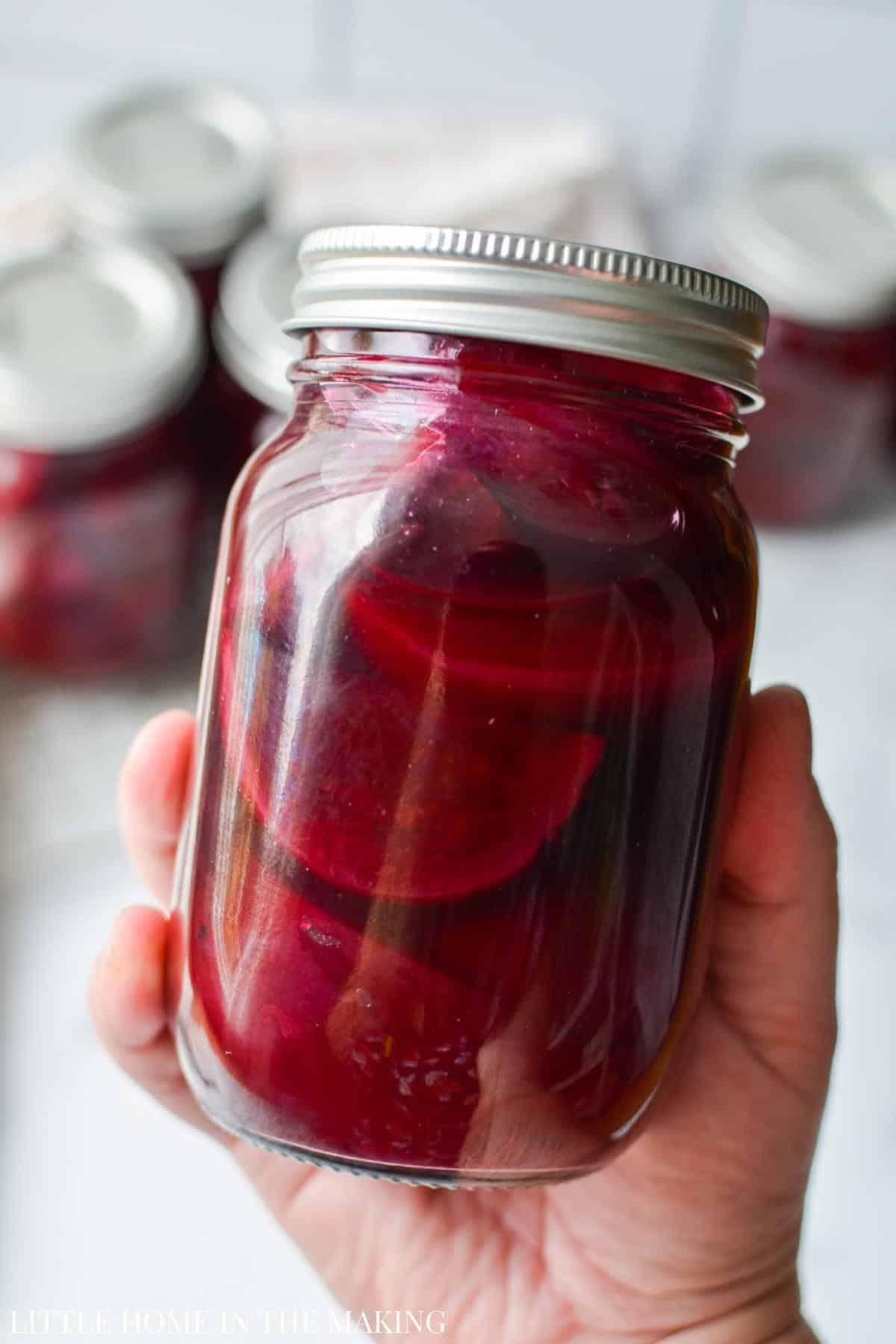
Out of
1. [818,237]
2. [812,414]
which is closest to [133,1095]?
[812,414]

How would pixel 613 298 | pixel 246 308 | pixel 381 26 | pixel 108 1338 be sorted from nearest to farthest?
pixel 613 298
pixel 108 1338
pixel 246 308
pixel 381 26

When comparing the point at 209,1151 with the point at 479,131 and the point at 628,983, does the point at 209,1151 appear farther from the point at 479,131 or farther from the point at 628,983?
the point at 479,131

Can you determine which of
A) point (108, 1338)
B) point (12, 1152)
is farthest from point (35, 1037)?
point (108, 1338)

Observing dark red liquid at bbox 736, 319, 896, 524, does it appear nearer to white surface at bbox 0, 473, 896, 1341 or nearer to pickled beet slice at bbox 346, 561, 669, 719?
white surface at bbox 0, 473, 896, 1341

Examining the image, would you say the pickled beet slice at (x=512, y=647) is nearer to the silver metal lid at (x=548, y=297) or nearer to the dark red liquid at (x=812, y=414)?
the silver metal lid at (x=548, y=297)

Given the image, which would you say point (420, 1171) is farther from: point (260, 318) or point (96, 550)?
point (260, 318)

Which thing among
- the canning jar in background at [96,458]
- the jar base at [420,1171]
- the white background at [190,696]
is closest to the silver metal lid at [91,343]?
the canning jar in background at [96,458]

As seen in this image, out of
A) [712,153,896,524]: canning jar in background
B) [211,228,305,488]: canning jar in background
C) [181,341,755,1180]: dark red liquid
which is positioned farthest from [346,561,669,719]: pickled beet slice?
[712,153,896,524]: canning jar in background
